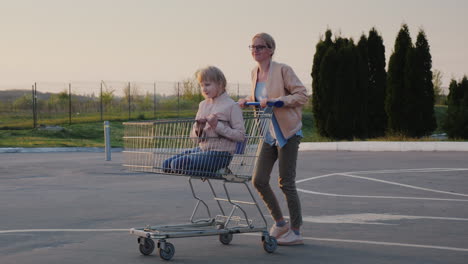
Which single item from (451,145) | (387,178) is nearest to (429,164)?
(387,178)

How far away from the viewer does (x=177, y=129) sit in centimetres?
739

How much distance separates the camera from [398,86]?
2902cm

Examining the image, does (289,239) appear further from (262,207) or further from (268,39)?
(262,207)

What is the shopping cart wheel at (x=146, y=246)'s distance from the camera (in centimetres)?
731

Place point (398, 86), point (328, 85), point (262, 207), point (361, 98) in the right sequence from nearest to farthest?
point (262, 207)
point (398, 86)
point (328, 85)
point (361, 98)

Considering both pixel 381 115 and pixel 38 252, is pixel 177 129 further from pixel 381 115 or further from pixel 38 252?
pixel 381 115

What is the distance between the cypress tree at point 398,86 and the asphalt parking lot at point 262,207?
386 inches

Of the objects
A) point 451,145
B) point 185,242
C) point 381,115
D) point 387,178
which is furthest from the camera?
point 381,115

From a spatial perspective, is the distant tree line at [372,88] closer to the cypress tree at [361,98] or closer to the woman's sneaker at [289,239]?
the cypress tree at [361,98]

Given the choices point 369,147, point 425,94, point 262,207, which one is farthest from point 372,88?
point 262,207

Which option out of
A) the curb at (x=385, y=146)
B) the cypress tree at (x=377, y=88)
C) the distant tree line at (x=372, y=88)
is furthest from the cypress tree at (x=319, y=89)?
the curb at (x=385, y=146)

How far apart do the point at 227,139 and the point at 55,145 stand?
27.3 m

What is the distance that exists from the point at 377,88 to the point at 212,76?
24872mm

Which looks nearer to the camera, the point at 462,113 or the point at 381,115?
the point at 462,113
